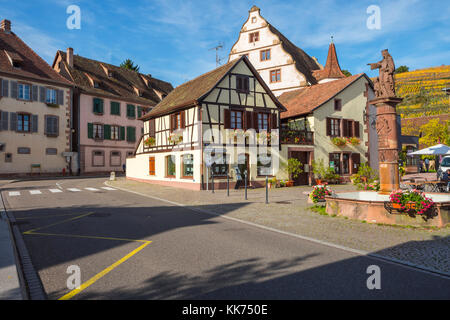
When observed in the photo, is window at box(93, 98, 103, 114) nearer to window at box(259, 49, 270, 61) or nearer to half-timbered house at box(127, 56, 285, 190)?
half-timbered house at box(127, 56, 285, 190)

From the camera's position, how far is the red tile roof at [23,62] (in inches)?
1165

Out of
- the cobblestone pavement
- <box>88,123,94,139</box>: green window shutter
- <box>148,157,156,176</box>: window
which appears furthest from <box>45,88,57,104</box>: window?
the cobblestone pavement

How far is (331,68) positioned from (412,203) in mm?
26067

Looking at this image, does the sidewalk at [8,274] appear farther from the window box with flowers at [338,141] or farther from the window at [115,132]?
the window at [115,132]

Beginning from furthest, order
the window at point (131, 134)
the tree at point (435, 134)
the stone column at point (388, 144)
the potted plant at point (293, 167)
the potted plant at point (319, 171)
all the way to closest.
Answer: the tree at point (435, 134)
the window at point (131, 134)
the potted plant at point (319, 171)
the potted plant at point (293, 167)
the stone column at point (388, 144)

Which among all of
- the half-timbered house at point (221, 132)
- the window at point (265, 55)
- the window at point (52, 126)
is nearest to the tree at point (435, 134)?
the window at point (265, 55)

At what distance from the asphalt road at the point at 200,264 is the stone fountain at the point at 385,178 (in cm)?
290

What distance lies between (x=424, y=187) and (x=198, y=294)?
13.8 metres

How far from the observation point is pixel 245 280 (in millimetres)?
4551

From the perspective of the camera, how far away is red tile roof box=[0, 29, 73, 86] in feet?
97.1

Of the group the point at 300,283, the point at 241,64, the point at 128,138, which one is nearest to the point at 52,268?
the point at 300,283

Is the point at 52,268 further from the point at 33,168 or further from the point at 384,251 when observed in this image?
the point at 33,168

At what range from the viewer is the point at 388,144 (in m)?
10.0
